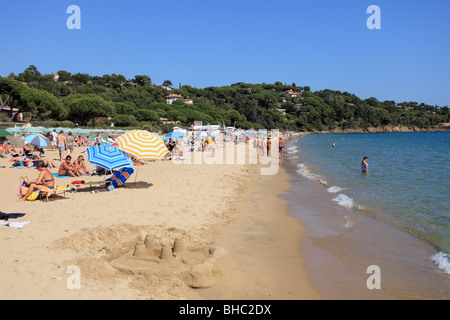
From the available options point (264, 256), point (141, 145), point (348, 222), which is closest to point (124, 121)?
point (141, 145)

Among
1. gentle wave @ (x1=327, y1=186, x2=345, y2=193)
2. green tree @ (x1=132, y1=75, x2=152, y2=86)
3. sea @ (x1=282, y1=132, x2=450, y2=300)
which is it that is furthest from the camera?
green tree @ (x1=132, y1=75, x2=152, y2=86)

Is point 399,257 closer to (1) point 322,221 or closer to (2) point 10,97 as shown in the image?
(1) point 322,221

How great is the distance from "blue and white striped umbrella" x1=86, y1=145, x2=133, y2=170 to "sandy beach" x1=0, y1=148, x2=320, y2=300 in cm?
63

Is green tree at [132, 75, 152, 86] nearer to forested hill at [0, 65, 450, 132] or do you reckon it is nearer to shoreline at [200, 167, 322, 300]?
forested hill at [0, 65, 450, 132]

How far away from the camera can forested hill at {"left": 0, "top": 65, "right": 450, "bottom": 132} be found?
40.7 metres

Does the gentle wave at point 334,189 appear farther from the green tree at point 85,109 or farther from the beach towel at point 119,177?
the green tree at point 85,109

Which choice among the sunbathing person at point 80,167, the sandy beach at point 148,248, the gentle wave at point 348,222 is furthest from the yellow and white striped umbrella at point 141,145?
the gentle wave at point 348,222

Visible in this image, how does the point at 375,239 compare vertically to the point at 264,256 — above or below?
below

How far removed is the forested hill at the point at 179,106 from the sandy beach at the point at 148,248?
33.2 m

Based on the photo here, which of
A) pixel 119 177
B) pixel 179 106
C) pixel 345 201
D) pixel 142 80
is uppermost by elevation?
pixel 142 80

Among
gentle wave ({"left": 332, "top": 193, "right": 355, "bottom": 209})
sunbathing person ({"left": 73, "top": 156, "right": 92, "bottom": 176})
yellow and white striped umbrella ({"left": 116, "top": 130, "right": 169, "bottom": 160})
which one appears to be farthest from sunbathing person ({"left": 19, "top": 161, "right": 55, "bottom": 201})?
gentle wave ({"left": 332, "top": 193, "right": 355, "bottom": 209})

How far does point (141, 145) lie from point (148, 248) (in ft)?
13.6

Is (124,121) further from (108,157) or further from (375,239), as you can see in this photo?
(375,239)

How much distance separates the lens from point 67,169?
9695 mm
